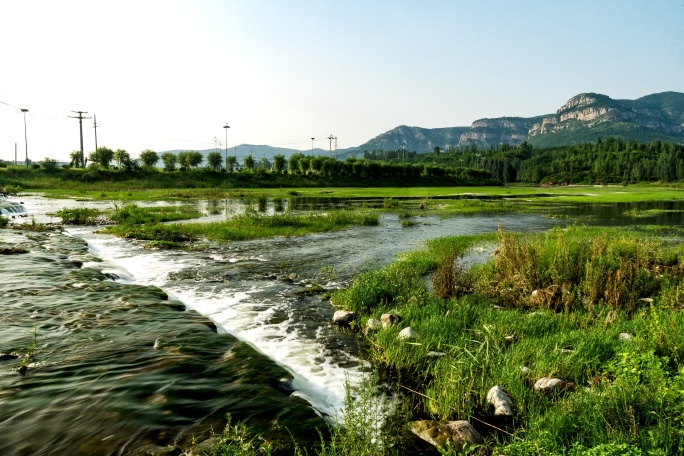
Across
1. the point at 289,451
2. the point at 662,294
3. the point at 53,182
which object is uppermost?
the point at 53,182

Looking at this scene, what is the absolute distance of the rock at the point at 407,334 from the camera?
10.3 m

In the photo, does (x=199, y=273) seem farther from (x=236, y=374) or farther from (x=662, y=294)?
(x=662, y=294)

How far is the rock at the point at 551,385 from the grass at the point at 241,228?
79.8 ft

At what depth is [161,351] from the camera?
1012 centimetres

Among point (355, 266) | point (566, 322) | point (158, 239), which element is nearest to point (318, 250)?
point (355, 266)

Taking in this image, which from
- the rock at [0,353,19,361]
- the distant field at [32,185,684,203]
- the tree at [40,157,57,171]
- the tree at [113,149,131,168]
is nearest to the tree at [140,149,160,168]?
the tree at [113,149,131,168]

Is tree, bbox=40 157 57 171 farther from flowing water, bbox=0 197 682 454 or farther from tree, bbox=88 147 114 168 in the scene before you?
flowing water, bbox=0 197 682 454

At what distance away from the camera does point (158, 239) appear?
28828 mm

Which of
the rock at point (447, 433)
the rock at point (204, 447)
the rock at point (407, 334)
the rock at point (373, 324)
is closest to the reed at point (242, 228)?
the rock at point (373, 324)

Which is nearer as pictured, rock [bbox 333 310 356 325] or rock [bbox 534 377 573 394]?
rock [bbox 534 377 573 394]

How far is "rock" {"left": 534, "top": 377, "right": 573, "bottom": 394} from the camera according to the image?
771cm

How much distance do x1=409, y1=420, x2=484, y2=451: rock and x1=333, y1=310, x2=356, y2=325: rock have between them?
569 centimetres

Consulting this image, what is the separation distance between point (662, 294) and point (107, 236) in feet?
108

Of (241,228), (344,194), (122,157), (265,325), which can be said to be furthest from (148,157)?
(265,325)
